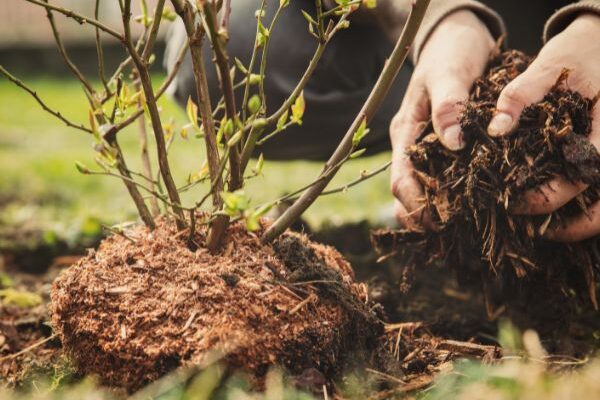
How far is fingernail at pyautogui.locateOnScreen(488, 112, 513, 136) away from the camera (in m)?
1.55

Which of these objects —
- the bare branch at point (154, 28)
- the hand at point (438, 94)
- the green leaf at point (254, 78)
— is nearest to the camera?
the green leaf at point (254, 78)

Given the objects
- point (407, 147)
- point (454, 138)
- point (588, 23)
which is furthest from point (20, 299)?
point (588, 23)

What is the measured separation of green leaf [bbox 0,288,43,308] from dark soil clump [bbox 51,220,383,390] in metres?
0.60

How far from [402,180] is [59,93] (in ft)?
31.5

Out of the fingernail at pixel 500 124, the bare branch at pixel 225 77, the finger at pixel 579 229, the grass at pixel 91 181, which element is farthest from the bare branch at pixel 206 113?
the grass at pixel 91 181

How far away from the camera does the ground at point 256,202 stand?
3.98 feet

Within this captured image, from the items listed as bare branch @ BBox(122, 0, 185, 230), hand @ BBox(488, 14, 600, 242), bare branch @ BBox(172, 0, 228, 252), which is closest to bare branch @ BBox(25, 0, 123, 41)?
bare branch @ BBox(122, 0, 185, 230)

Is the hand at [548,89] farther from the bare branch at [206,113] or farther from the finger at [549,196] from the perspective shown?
the bare branch at [206,113]

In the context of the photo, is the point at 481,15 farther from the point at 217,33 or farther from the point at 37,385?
the point at 37,385

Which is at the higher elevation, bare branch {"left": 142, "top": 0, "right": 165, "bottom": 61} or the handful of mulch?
bare branch {"left": 142, "top": 0, "right": 165, "bottom": 61}

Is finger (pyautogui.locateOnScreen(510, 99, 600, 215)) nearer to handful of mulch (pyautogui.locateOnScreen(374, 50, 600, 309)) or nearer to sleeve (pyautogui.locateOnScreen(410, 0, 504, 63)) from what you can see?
handful of mulch (pyautogui.locateOnScreen(374, 50, 600, 309))

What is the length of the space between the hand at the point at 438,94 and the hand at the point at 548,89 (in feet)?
0.43

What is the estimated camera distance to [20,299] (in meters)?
2.06

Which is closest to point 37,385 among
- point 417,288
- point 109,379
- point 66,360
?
point 66,360
